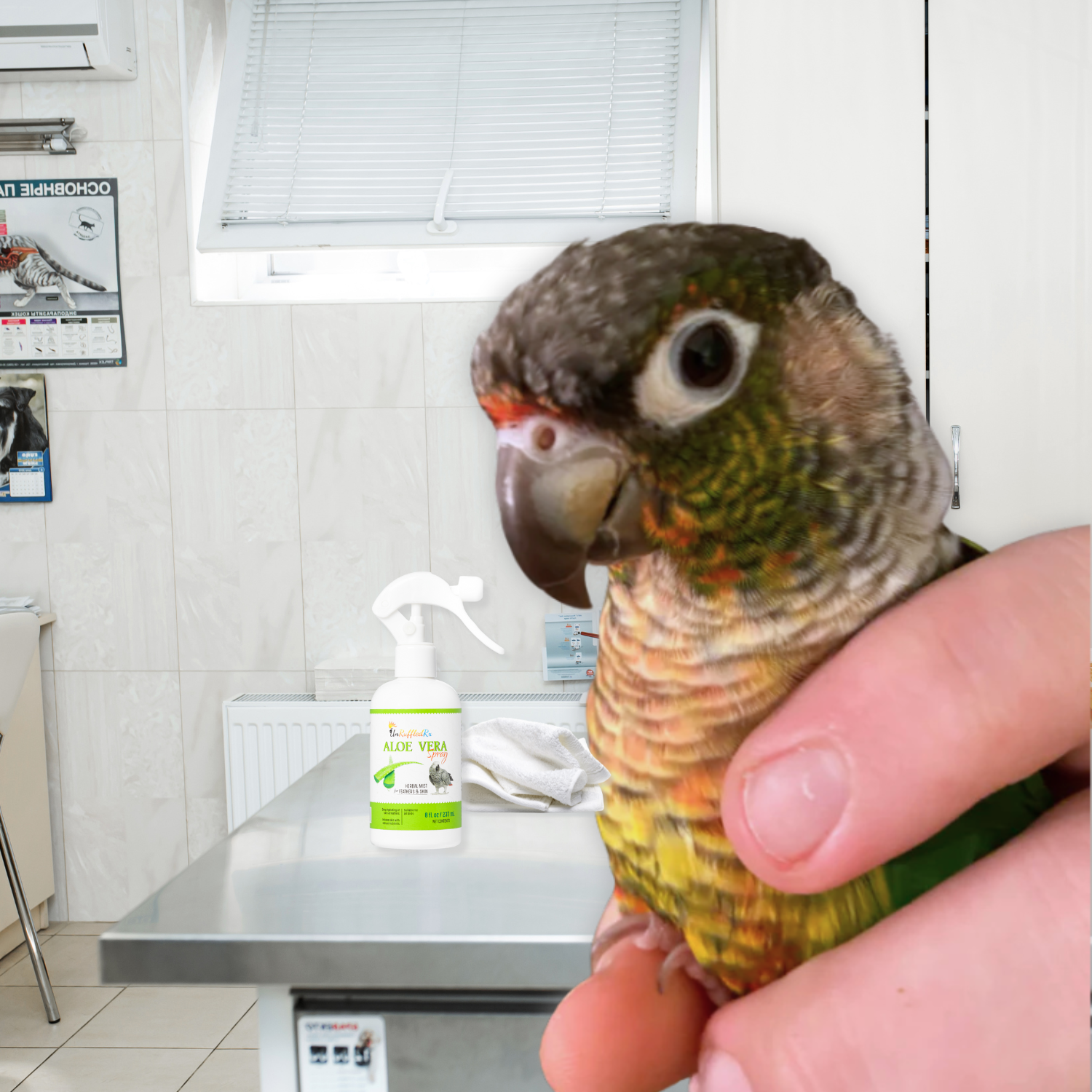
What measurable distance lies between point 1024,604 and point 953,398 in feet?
0.30

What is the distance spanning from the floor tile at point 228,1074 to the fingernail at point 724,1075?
121cm

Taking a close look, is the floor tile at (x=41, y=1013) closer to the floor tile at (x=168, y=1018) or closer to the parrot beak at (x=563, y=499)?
the floor tile at (x=168, y=1018)

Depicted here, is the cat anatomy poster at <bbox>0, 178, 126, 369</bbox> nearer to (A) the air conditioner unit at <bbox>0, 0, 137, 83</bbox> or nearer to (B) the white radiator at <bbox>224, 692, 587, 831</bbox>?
(A) the air conditioner unit at <bbox>0, 0, 137, 83</bbox>

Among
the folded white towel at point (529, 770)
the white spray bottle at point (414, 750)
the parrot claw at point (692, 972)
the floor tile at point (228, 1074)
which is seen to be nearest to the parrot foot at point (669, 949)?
→ the parrot claw at point (692, 972)

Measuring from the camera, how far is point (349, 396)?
59.9 inches

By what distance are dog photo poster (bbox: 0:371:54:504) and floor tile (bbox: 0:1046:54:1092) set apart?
80cm

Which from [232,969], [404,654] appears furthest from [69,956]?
[404,654]

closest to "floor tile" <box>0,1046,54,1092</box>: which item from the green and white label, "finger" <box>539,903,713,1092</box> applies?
the green and white label

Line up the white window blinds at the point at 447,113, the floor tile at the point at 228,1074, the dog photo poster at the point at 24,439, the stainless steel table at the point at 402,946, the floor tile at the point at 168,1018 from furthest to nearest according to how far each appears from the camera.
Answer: the dog photo poster at the point at 24,439 < the floor tile at the point at 168,1018 < the floor tile at the point at 228,1074 < the white window blinds at the point at 447,113 < the stainless steel table at the point at 402,946

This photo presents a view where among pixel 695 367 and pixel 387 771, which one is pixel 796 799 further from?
pixel 387 771

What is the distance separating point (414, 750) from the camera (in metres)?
0.45

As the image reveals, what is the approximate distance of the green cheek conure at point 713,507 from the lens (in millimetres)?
124

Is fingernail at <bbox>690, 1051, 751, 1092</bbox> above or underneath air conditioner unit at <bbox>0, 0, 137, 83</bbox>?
underneath

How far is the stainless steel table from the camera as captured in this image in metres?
0.43
